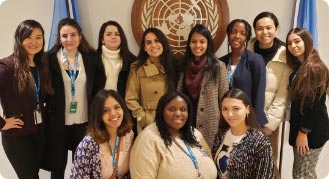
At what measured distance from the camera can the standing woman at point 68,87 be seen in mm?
2465

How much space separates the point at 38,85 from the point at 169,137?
976 mm

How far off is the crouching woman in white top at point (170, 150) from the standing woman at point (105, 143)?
8 centimetres

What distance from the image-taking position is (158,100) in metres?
2.55

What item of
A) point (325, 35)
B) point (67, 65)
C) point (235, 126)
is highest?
point (325, 35)

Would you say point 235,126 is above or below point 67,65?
below

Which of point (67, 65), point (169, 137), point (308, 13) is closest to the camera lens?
point (169, 137)

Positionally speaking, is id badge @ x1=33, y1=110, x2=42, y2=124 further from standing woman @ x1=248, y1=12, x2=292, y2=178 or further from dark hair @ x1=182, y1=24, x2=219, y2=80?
standing woman @ x1=248, y1=12, x2=292, y2=178

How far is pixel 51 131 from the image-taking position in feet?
8.23

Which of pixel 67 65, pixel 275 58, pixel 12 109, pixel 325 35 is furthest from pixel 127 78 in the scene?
pixel 325 35

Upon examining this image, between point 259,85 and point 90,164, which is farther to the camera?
point 259,85

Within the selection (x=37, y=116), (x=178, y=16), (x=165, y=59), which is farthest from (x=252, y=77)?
(x=37, y=116)

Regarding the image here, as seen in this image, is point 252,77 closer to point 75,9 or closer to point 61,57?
point 61,57

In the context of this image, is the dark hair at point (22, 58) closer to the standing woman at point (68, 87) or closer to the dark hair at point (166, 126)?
the standing woman at point (68, 87)

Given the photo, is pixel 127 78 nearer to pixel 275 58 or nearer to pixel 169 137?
pixel 169 137
